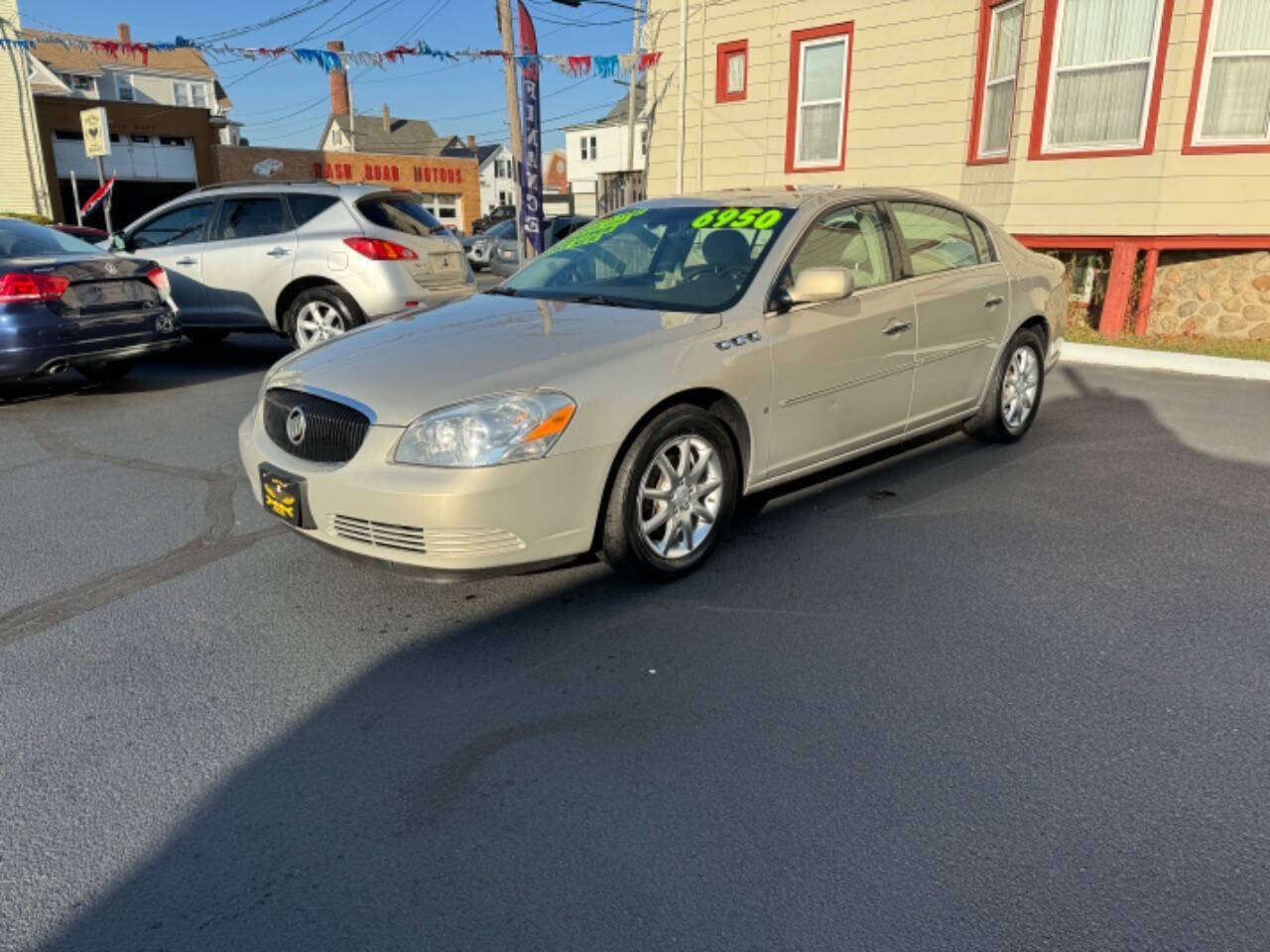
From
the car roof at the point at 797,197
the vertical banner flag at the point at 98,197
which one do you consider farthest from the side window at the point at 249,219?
the vertical banner flag at the point at 98,197

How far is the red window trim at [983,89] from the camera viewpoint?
10703mm

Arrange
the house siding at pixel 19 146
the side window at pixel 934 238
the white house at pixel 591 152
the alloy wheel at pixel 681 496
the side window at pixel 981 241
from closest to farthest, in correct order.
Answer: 1. the alloy wheel at pixel 681 496
2. the side window at pixel 934 238
3. the side window at pixel 981 241
4. the house siding at pixel 19 146
5. the white house at pixel 591 152

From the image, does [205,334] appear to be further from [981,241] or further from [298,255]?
[981,241]

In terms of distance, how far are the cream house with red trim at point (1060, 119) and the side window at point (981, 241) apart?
538cm

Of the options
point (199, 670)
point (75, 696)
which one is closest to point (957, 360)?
point (199, 670)

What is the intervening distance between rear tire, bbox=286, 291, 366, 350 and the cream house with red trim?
288 inches

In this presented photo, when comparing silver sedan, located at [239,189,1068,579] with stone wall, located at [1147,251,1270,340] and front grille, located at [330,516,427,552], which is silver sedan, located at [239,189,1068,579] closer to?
front grille, located at [330,516,427,552]

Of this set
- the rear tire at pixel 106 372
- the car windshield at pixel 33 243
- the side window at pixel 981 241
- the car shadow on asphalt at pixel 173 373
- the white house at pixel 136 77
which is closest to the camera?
the side window at pixel 981 241

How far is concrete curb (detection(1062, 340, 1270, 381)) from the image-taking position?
8602 millimetres

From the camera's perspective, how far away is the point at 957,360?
5285mm

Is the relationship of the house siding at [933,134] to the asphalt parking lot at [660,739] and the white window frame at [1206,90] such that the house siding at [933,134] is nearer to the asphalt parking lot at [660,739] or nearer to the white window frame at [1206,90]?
the white window frame at [1206,90]

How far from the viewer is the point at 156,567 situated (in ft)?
13.7

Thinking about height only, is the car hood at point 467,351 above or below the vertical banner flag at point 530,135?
below

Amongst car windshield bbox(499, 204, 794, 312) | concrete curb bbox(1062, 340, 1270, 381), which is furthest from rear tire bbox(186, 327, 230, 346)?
concrete curb bbox(1062, 340, 1270, 381)
